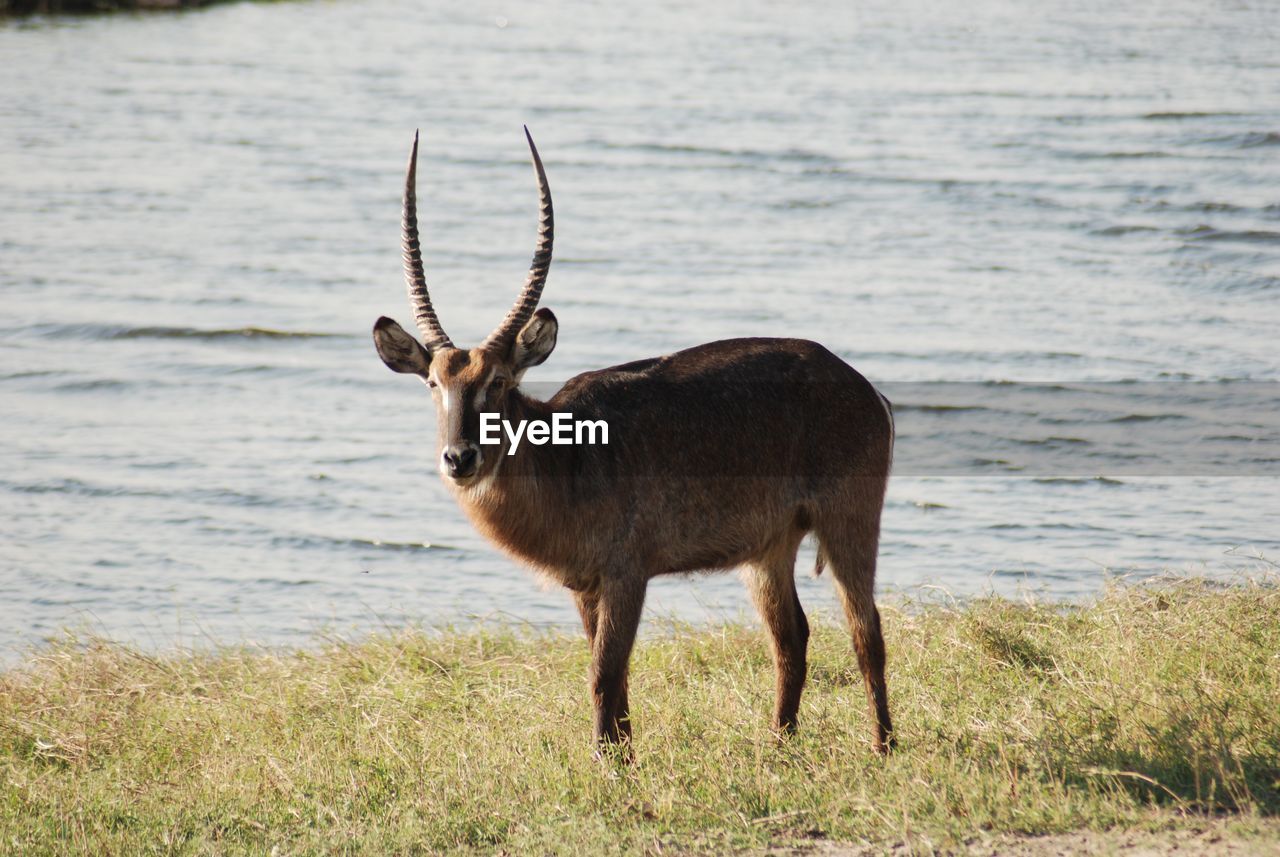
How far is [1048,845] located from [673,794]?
1.37 metres

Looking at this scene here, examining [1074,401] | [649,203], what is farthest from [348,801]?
[649,203]

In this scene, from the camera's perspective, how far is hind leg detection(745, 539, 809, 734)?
704cm

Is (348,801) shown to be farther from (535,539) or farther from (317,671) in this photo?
(317,671)

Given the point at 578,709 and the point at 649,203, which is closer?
the point at 578,709

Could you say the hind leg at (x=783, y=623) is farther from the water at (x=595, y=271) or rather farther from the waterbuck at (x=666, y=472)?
the water at (x=595, y=271)

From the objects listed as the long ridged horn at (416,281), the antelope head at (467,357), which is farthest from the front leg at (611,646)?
the long ridged horn at (416,281)

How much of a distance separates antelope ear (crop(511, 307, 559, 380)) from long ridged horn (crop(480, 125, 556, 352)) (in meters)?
0.05

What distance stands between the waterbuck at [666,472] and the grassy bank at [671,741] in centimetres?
46

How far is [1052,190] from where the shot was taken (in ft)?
74.4

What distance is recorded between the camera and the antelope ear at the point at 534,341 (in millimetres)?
6500

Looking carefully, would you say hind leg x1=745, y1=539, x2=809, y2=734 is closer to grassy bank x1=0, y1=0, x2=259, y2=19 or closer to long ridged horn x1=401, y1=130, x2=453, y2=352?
long ridged horn x1=401, y1=130, x2=453, y2=352

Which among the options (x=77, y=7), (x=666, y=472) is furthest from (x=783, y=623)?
(x=77, y=7)

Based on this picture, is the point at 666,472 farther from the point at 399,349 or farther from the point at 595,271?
the point at 595,271

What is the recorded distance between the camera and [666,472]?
6.66 meters
